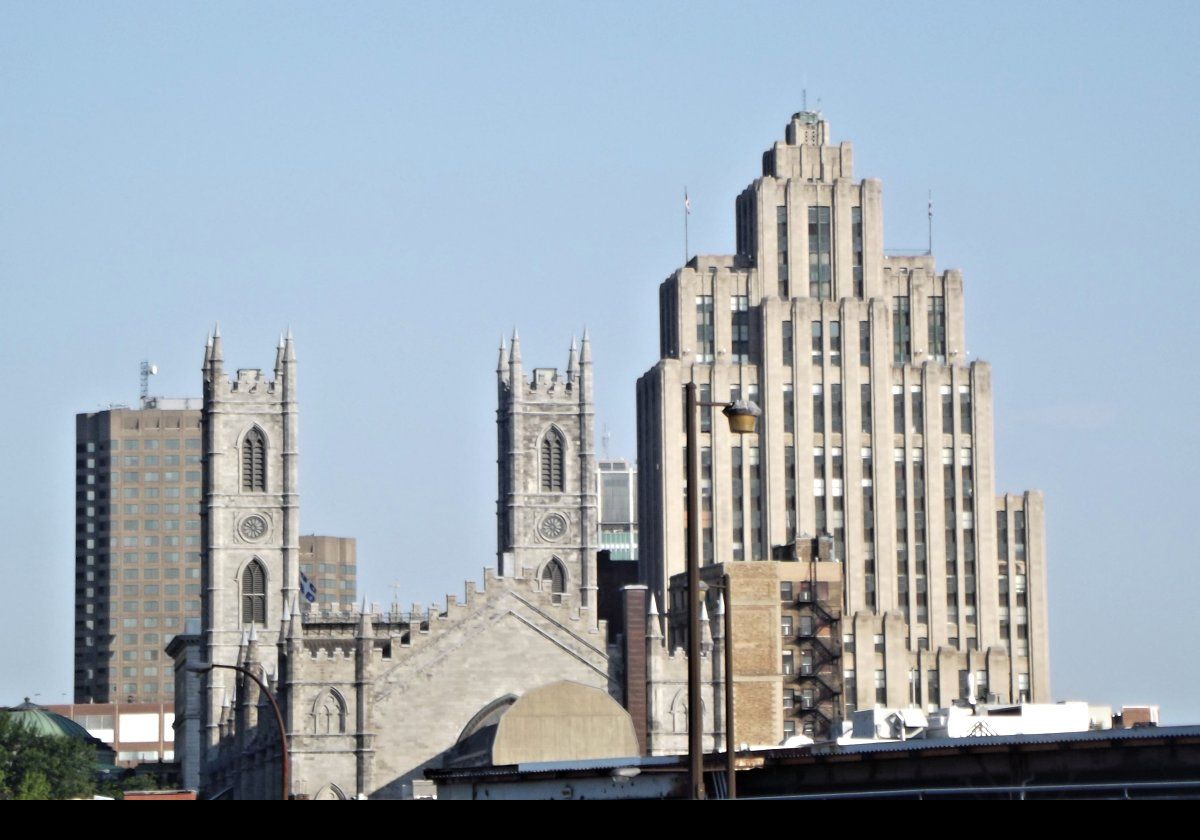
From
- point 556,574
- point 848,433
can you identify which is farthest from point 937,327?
point 556,574

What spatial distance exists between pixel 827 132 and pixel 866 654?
41945mm

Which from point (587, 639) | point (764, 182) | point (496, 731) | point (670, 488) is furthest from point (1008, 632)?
point (496, 731)

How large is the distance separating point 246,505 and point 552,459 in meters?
21.4

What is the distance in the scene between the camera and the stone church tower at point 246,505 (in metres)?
140

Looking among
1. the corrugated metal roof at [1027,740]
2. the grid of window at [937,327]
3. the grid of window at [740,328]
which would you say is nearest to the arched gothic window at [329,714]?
the corrugated metal roof at [1027,740]

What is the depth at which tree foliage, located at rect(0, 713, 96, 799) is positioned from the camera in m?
134

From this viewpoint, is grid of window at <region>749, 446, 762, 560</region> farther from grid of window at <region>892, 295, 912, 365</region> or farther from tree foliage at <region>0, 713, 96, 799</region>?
tree foliage at <region>0, 713, 96, 799</region>

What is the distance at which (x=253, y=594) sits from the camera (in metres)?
142

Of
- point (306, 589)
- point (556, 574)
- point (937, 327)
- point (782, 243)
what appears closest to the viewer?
point (306, 589)

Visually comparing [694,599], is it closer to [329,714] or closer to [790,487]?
[329,714]

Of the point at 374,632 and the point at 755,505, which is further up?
the point at 755,505
